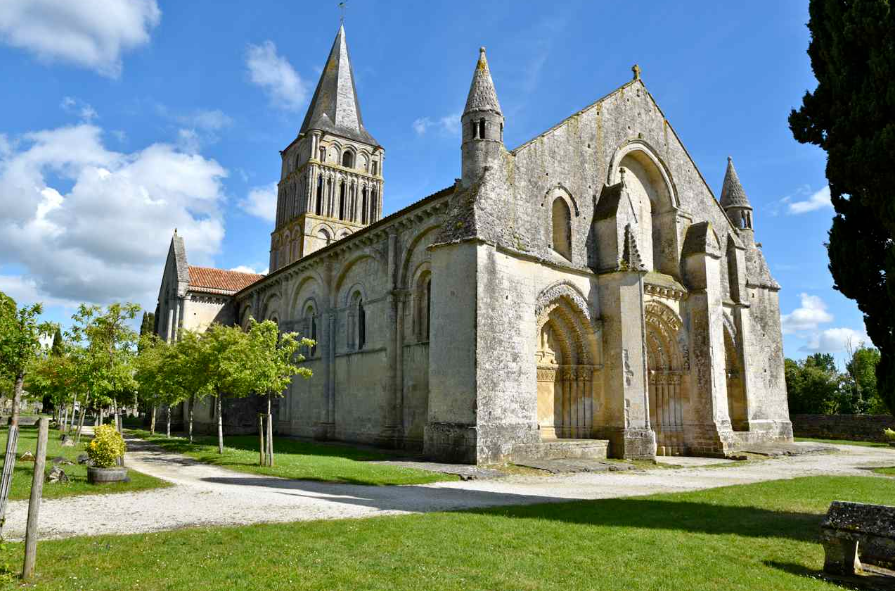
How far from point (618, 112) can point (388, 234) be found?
1011 cm

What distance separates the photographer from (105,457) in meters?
13.2

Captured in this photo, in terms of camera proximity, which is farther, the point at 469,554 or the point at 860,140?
→ the point at 860,140

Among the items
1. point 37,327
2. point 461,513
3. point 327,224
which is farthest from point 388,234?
point 327,224

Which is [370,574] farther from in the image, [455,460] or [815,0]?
[815,0]

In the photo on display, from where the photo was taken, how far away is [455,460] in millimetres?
16656

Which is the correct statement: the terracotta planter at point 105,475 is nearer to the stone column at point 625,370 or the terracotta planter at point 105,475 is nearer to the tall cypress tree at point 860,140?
the stone column at point 625,370

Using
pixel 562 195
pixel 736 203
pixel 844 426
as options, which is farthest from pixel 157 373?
pixel 844 426

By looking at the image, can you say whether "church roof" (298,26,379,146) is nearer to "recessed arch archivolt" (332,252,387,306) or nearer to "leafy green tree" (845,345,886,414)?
"recessed arch archivolt" (332,252,387,306)

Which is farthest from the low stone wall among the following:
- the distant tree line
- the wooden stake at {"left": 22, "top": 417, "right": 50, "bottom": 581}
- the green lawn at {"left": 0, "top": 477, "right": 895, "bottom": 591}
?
the wooden stake at {"left": 22, "top": 417, "right": 50, "bottom": 581}

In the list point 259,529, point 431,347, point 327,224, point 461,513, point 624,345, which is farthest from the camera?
point 327,224

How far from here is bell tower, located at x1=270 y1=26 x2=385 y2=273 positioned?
1935 inches

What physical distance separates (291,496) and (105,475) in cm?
446

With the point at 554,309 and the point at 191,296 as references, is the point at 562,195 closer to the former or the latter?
the point at 554,309

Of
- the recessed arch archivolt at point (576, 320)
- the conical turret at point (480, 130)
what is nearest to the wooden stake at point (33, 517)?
the conical turret at point (480, 130)
